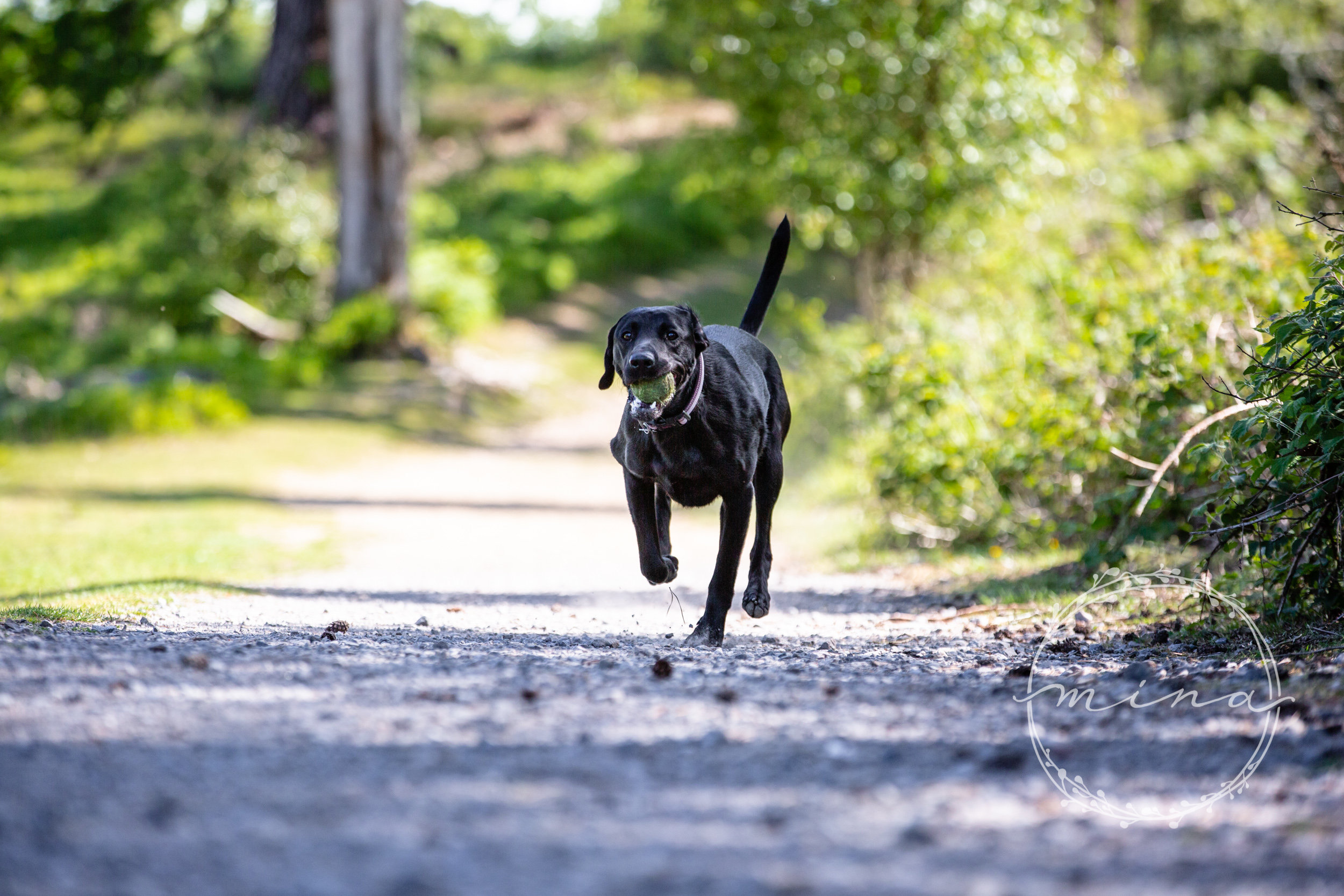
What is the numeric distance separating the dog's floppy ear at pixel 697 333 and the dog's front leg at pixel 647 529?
750 millimetres

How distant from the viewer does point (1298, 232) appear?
943 centimetres

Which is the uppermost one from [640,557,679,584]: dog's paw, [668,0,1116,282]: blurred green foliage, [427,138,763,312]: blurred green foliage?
[427,138,763,312]: blurred green foliage

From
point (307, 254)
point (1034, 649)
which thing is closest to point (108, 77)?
point (307, 254)

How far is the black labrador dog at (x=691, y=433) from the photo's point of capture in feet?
17.7

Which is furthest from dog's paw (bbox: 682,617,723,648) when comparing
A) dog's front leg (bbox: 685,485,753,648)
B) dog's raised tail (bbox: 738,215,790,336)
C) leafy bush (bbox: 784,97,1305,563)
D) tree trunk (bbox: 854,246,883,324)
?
tree trunk (bbox: 854,246,883,324)

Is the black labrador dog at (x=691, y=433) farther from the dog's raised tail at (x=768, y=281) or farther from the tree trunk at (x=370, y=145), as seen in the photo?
the tree trunk at (x=370, y=145)

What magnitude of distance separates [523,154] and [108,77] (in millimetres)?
19718

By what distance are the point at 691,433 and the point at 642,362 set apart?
1.86 feet

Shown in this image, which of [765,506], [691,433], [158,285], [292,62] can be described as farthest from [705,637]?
[292,62]

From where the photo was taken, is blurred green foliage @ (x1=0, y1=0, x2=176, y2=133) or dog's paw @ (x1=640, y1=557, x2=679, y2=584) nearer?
dog's paw @ (x1=640, y1=557, x2=679, y2=584)

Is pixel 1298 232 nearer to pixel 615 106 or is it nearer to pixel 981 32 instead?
pixel 981 32

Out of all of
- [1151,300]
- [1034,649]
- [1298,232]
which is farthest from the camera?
[1298,232]

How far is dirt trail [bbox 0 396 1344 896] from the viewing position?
2.64 m

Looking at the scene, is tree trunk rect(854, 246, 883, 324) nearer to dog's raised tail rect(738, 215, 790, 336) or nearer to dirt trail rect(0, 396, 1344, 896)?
dog's raised tail rect(738, 215, 790, 336)
